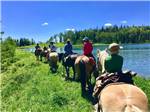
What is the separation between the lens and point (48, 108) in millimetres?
13242

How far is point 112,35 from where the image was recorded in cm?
17212

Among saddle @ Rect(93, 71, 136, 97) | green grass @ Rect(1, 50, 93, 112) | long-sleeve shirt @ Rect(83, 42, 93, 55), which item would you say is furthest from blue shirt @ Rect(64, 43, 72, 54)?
saddle @ Rect(93, 71, 136, 97)

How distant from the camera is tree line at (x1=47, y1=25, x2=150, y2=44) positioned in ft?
520

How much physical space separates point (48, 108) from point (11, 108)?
233cm

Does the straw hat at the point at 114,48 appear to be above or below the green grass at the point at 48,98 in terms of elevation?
above

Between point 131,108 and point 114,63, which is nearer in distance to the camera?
point 131,108

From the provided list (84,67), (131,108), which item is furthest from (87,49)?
(131,108)

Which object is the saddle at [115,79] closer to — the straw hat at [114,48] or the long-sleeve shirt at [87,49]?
the straw hat at [114,48]

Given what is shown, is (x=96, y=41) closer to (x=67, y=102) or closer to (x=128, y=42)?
(x=128, y=42)

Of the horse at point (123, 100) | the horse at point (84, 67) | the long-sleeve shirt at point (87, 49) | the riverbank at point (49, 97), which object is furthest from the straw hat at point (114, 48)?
the long-sleeve shirt at point (87, 49)

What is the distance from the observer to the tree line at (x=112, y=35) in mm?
158375

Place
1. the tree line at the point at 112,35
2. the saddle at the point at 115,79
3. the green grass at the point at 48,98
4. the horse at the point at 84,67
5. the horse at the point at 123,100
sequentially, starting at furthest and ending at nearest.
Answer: the tree line at the point at 112,35 → the horse at the point at 84,67 → the green grass at the point at 48,98 → the saddle at the point at 115,79 → the horse at the point at 123,100

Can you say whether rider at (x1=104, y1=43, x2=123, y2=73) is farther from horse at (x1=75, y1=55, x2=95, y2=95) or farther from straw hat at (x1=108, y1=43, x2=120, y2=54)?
horse at (x1=75, y1=55, x2=95, y2=95)

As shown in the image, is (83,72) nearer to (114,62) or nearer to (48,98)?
(48,98)
